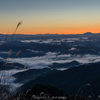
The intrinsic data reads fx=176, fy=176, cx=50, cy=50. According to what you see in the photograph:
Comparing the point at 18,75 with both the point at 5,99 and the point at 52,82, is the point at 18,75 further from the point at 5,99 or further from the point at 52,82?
the point at 5,99

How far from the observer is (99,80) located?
141ft

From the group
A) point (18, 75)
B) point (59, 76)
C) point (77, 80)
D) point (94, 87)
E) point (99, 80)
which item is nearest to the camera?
point (94, 87)

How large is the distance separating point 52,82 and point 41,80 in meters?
4.05

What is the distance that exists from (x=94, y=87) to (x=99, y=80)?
5557 millimetres

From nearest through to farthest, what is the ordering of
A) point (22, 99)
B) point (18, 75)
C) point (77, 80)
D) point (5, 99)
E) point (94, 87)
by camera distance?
point (5, 99), point (22, 99), point (94, 87), point (77, 80), point (18, 75)

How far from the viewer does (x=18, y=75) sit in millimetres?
89562

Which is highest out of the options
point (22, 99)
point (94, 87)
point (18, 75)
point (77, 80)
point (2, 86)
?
point (2, 86)

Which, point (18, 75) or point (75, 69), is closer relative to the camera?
point (75, 69)

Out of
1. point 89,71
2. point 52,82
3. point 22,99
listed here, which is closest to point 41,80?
point 52,82

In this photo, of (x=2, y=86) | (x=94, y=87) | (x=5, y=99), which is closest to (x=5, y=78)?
(x=2, y=86)

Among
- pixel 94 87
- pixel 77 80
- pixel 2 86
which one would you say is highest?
pixel 2 86

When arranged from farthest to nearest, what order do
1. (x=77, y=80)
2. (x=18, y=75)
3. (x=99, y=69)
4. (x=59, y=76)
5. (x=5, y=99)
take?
(x=18, y=75), (x=59, y=76), (x=99, y=69), (x=77, y=80), (x=5, y=99)

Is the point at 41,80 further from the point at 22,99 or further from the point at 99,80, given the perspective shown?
the point at 22,99

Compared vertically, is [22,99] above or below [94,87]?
above
